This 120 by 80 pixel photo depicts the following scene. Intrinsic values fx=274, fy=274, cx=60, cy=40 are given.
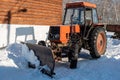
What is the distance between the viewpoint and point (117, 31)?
20.7 m

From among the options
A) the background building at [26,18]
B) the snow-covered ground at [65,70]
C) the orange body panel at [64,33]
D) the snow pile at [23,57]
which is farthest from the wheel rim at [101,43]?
the background building at [26,18]

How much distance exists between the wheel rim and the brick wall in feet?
16.1

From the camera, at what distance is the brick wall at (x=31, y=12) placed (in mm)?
14633

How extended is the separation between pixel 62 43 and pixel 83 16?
6.14 feet

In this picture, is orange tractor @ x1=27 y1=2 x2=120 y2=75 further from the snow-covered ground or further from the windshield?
the snow-covered ground

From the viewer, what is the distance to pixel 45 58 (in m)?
9.71

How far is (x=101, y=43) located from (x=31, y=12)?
5.16 m

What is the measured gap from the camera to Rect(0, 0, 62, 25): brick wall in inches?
576

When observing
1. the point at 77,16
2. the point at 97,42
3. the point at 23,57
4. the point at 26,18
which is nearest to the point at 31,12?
the point at 26,18

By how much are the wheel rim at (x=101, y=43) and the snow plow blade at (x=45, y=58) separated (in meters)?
3.54

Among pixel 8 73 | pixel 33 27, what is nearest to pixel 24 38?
pixel 33 27

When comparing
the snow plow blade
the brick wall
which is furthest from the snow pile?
the brick wall

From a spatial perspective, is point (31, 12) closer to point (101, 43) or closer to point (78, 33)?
point (101, 43)

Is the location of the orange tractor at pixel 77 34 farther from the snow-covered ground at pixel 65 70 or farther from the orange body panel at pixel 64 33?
the snow-covered ground at pixel 65 70
